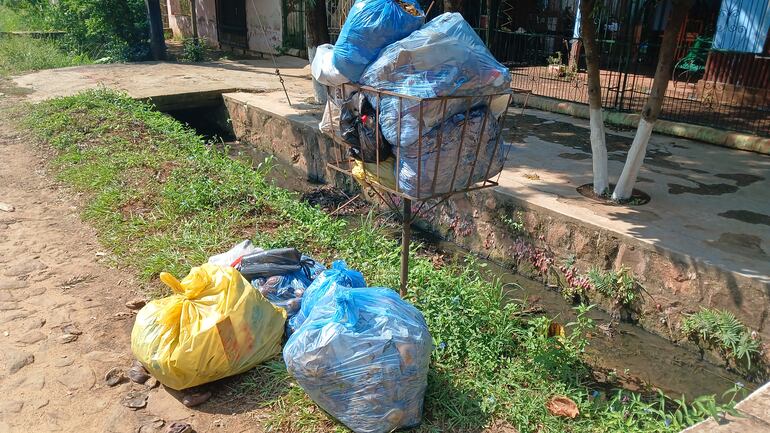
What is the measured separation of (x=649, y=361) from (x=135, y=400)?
129 inches

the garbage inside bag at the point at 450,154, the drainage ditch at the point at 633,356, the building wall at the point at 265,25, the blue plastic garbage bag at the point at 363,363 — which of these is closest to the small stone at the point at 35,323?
the blue plastic garbage bag at the point at 363,363

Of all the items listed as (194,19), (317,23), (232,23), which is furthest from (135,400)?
(194,19)

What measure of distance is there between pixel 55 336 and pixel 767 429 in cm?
363

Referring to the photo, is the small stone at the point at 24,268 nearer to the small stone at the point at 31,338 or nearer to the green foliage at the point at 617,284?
the small stone at the point at 31,338

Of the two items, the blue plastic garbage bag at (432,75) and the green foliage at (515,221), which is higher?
the blue plastic garbage bag at (432,75)

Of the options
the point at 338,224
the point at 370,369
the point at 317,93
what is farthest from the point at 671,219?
the point at 317,93

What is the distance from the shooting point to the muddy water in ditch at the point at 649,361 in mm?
3738

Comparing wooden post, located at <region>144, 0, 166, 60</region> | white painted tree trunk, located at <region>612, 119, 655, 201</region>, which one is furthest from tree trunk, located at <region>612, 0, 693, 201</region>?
wooden post, located at <region>144, 0, 166, 60</region>

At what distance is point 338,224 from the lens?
5.00m

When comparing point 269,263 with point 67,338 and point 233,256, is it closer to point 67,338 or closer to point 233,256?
point 233,256

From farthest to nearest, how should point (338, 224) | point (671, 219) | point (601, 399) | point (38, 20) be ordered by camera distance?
point (38, 20), point (338, 224), point (671, 219), point (601, 399)

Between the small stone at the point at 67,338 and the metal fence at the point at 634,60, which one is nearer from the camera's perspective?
the small stone at the point at 67,338

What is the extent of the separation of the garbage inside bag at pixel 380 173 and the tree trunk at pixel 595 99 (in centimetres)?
290

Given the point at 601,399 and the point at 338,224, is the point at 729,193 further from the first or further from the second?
the point at 338,224
